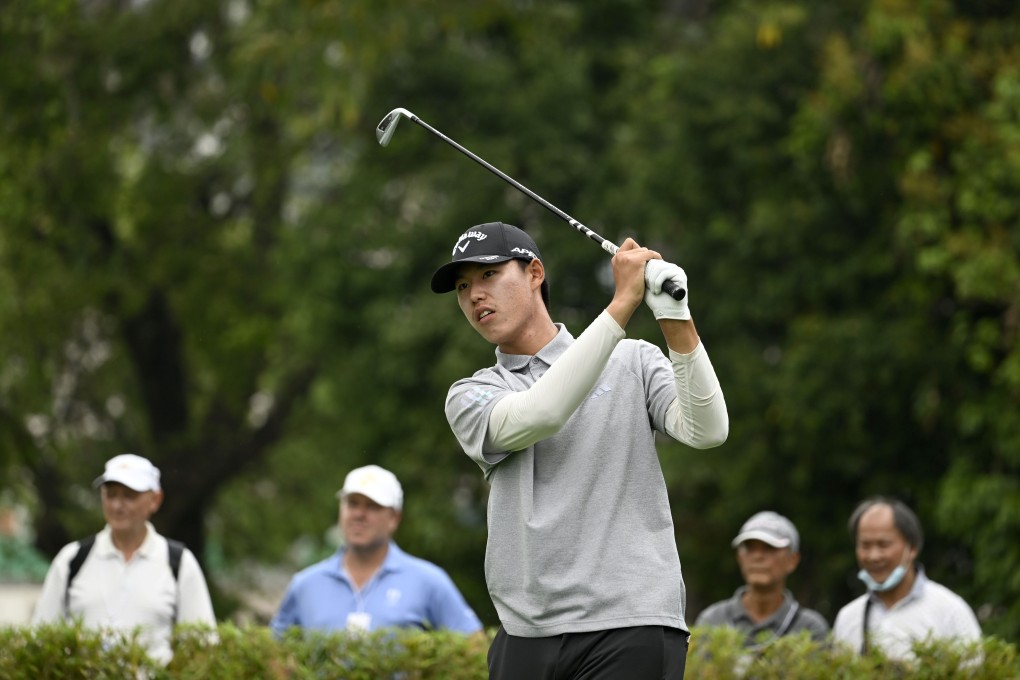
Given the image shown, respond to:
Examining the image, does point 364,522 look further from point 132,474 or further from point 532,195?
point 532,195

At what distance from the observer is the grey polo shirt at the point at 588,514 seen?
3994 mm

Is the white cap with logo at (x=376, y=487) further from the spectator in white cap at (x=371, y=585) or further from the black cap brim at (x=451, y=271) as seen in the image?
the black cap brim at (x=451, y=271)

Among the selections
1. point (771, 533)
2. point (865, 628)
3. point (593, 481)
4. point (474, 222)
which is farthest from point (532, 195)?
point (474, 222)

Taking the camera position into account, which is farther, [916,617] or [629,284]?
[916,617]

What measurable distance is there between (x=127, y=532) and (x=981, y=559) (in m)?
7.39

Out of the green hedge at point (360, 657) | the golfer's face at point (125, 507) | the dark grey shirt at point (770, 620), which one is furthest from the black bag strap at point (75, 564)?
the dark grey shirt at point (770, 620)

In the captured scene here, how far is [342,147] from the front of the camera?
19.5 meters

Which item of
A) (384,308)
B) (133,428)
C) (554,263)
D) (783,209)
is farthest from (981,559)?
(133,428)

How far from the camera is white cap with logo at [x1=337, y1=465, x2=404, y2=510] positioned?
7.58 m

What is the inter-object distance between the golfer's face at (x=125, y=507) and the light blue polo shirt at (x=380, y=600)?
777mm

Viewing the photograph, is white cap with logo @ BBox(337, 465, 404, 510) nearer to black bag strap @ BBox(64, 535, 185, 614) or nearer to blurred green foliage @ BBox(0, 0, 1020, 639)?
black bag strap @ BBox(64, 535, 185, 614)

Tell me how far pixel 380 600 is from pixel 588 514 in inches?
139

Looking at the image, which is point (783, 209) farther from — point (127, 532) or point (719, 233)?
point (127, 532)

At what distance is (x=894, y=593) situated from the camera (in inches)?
282
